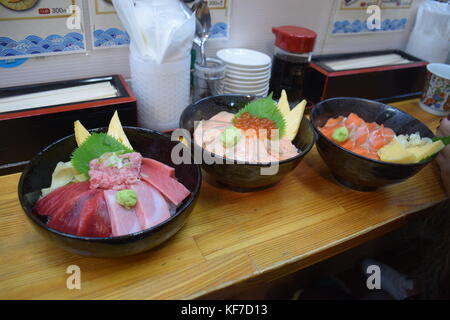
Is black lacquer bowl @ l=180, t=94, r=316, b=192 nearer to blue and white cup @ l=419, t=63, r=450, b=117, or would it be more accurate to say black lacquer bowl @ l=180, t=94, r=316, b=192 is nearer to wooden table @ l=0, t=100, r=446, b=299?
wooden table @ l=0, t=100, r=446, b=299

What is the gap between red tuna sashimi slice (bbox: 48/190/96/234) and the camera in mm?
782

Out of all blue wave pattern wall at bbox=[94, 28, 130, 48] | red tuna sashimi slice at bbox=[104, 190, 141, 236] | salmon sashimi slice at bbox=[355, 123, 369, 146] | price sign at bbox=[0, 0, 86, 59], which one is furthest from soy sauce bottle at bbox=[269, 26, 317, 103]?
red tuna sashimi slice at bbox=[104, 190, 141, 236]

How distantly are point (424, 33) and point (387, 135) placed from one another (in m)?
1.01

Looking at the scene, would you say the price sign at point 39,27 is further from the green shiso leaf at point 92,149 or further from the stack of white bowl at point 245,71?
the stack of white bowl at point 245,71

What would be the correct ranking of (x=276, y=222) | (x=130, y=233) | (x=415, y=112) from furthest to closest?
(x=415, y=112), (x=276, y=222), (x=130, y=233)

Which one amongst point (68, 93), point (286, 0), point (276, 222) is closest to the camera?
point (276, 222)

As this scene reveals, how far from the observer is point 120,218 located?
81cm

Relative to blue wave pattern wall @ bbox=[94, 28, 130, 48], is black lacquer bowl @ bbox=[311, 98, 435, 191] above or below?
below

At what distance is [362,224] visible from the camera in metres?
1.05

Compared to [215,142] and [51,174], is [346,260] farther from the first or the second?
[51,174]

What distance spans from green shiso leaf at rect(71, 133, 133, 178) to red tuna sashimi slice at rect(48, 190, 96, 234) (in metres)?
0.14

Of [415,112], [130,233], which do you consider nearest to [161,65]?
[130,233]

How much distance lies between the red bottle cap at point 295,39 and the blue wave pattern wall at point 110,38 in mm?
604

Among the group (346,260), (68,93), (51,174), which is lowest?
(346,260)
